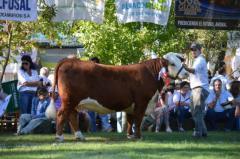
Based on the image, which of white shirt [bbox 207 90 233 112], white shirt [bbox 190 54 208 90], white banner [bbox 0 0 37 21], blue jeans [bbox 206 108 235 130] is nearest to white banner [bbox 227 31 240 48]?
white shirt [bbox 207 90 233 112]

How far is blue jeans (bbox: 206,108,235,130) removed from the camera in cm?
1906

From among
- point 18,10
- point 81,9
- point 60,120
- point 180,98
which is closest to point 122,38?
point 180,98

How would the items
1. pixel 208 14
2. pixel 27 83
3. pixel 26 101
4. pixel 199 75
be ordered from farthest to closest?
pixel 208 14 < pixel 26 101 < pixel 27 83 < pixel 199 75

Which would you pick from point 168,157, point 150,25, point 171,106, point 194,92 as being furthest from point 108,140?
point 150,25

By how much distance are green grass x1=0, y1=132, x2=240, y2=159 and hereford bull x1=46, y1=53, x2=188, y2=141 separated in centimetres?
59

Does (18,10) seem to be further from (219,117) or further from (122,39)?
(122,39)

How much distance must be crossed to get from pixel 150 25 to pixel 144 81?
439 inches

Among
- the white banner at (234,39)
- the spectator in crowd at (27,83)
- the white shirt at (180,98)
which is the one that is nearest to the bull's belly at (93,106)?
the spectator in crowd at (27,83)

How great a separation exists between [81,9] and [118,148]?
7377mm

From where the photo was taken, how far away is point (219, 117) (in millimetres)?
19141

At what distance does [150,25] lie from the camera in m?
25.1

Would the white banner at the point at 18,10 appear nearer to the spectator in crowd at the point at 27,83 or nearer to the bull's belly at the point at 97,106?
the spectator in crowd at the point at 27,83

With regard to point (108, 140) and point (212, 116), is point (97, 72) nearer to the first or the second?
point (108, 140)

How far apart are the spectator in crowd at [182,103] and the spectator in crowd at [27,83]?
4.28 m
